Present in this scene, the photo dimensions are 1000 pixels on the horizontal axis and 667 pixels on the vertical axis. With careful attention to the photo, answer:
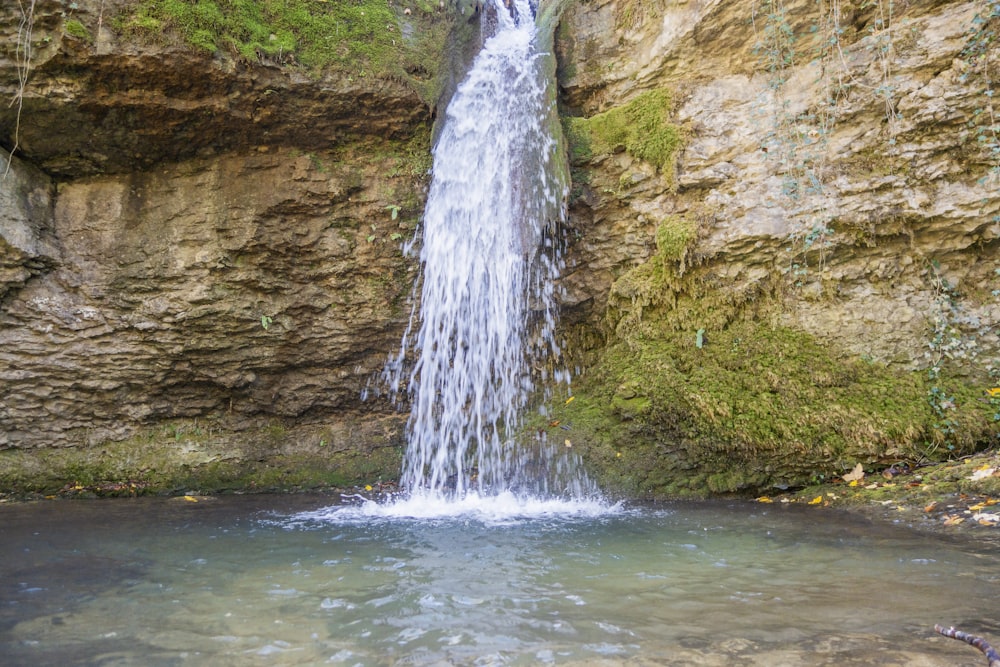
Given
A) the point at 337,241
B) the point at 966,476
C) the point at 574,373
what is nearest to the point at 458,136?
the point at 337,241

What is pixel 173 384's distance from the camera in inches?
260

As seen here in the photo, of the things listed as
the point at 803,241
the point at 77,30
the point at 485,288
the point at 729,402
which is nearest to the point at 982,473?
the point at 729,402

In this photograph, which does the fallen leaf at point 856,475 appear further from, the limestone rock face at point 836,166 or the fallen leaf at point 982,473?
the limestone rock face at point 836,166

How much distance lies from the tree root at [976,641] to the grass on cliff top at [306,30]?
6465 mm

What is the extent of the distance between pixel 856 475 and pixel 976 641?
360cm

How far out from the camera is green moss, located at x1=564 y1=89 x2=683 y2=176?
21.1 ft

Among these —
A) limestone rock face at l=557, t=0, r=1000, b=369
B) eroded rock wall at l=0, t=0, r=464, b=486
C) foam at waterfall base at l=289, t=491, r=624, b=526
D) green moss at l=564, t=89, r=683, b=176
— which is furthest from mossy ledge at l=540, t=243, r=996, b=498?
eroded rock wall at l=0, t=0, r=464, b=486

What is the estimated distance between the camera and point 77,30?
537 cm

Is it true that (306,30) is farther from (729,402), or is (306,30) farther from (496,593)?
(496,593)

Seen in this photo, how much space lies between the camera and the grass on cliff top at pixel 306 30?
226 inches

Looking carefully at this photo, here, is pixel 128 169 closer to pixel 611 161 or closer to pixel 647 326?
pixel 611 161

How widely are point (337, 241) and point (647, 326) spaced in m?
3.49

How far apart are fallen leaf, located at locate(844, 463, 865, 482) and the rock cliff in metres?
0.09

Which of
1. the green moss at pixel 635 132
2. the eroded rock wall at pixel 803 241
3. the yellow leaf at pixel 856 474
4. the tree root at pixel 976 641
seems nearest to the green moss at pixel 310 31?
the green moss at pixel 635 132
